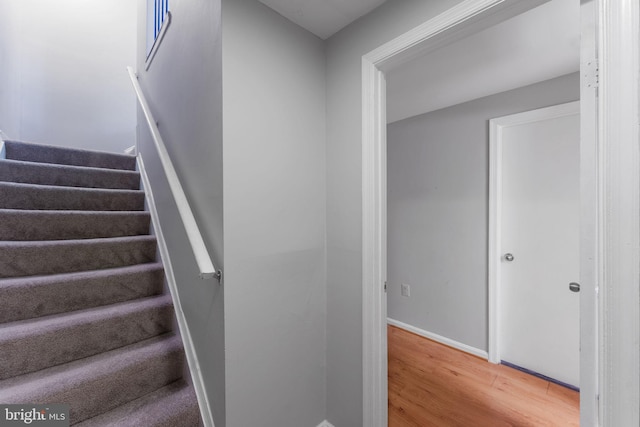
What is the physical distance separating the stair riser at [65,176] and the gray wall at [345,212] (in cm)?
203

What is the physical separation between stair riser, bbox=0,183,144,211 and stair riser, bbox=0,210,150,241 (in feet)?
0.78

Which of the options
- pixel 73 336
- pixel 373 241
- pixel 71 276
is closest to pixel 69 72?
pixel 71 276

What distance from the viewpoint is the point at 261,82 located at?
3.87 ft

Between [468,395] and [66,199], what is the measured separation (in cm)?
320

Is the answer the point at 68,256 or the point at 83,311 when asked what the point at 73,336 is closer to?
the point at 83,311

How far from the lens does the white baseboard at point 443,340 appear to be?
2206mm

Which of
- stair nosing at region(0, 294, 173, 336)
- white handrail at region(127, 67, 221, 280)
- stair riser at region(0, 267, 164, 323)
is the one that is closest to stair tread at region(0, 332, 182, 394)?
stair nosing at region(0, 294, 173, 336)

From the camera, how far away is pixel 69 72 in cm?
282

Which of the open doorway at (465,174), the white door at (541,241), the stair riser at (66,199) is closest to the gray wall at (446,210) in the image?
the open doorway at (465,174)

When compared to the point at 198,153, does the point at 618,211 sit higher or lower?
lower

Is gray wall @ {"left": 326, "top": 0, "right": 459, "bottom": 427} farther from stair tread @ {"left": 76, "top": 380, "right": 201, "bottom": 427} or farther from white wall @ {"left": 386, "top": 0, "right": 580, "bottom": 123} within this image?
stair tread @ {"left": 76, "top": 380, "right": 201, "bottom": 427}

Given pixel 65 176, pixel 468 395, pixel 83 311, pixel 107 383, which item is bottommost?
pixel 468 395

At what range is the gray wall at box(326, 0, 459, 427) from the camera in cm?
130

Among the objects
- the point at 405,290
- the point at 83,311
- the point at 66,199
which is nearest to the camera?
the point at 83,311
